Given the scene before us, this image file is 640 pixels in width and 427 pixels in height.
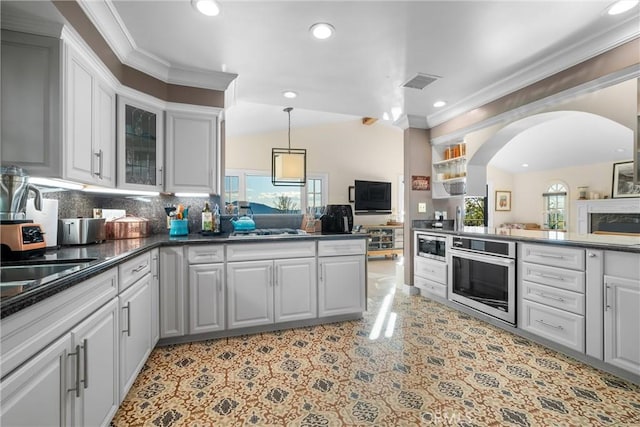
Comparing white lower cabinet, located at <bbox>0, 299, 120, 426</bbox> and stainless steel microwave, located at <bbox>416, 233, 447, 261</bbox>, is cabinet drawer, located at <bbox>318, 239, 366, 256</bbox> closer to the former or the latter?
stainless steel microwave, located at <bbox>416, 233, 447, 261</bbox>

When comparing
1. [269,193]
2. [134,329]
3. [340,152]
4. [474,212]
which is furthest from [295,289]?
[474,212]

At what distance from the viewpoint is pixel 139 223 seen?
2.52 meters

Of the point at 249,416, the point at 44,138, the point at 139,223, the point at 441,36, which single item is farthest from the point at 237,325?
the point at 441,36

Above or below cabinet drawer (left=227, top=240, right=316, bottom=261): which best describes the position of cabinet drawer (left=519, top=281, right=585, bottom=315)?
below

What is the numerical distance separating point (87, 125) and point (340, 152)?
5.94 m

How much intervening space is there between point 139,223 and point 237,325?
1230mm

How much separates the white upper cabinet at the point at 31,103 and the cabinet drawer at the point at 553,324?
351 centimetres

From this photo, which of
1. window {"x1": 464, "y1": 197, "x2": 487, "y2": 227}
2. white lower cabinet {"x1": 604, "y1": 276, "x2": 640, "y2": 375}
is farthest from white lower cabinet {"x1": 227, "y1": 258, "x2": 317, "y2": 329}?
window {"x1": 464, "y1": 197, "x2": 487, "y2": 227}

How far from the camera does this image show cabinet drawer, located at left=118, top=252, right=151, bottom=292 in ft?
5.26

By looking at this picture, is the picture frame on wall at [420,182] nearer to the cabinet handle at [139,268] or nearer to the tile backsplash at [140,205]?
the tile backsplash at [140,205]

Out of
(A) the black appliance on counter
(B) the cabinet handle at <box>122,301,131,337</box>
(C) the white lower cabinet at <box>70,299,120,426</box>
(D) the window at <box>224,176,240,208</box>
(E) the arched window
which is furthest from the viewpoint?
(E) the arched window

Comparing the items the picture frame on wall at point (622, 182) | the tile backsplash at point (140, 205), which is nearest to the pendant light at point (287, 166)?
the tile backsplash at point (140, 205)

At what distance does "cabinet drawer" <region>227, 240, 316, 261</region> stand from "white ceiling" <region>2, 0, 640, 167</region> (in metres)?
1.63

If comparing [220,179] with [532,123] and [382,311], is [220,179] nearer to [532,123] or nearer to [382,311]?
[382,311]
